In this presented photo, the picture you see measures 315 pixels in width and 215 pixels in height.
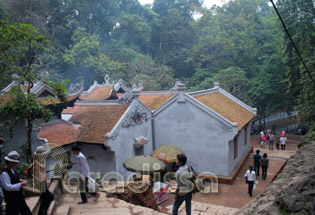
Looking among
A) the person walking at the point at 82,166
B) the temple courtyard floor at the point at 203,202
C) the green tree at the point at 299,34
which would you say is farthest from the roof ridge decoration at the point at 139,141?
the green tree at the point at 299,34

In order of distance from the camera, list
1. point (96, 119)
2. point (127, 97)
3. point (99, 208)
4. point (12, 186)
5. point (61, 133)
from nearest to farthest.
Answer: point (12, 186) → point (99, 208) → point (61, 133) → point (96, 119) → point (127, 97)

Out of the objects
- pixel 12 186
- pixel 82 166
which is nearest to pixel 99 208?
pixel 82 166

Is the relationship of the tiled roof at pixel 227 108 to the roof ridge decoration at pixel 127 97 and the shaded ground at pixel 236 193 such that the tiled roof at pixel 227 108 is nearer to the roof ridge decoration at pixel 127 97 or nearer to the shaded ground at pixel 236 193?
the shaded ground at pixel 236 193

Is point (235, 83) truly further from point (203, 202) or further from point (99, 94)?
point (203, 202)

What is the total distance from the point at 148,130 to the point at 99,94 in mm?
7264

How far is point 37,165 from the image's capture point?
6359 mm

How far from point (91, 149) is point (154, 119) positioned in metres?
4.44

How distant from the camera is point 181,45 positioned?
45.8 m

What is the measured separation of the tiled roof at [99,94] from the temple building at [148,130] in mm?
4882

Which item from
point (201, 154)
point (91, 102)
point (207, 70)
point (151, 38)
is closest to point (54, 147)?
point (91, 102)

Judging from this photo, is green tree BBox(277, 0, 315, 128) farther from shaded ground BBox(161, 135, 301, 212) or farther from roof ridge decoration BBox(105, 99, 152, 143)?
roof ridge decoration BBox(105, 99, 152, 143)

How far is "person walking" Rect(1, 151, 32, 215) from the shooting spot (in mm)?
4488

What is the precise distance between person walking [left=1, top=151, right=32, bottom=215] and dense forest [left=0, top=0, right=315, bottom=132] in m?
15.1

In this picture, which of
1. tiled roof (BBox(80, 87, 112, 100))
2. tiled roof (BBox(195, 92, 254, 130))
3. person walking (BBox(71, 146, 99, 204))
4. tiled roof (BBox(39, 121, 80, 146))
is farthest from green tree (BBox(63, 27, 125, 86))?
person walking (BBox(71, 146, 99, 204))
